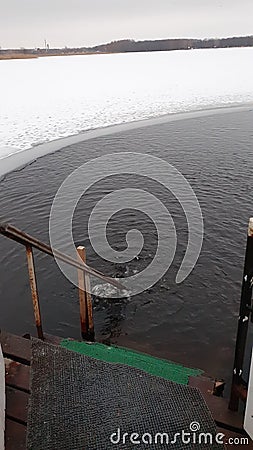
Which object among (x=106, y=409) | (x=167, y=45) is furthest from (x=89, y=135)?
(x=167, y=45)

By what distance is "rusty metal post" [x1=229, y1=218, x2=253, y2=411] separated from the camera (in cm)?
250

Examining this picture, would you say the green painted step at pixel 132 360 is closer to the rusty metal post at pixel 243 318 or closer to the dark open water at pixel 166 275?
the rusty metal post at pixel 243 318

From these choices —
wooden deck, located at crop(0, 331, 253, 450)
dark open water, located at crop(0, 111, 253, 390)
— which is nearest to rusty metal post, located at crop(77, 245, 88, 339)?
dark open water, located at crop(0, 111, 253, 390)

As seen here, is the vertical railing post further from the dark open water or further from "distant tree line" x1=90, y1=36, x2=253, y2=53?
"distant tree line" x1=90, y1=36, x2=253, y2=53

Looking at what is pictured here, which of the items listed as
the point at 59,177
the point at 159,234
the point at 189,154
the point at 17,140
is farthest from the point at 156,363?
the point at 17,140

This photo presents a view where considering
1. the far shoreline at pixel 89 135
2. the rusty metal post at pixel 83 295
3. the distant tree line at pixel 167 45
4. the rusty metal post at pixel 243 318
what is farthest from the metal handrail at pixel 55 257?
the distant tree line at pixel 167 45

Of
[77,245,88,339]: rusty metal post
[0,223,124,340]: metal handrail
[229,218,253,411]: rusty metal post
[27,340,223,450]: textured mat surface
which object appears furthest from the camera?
[77,245,88,339]: rusty metal post

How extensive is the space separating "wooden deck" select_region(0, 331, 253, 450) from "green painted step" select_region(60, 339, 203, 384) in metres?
0.31

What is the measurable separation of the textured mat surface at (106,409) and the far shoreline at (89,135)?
9.79 m

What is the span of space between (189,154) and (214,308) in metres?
8.45

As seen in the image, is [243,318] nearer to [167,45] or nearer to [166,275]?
[166,275]

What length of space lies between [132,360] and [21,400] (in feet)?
4.18

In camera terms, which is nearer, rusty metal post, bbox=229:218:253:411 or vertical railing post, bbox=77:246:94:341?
rusty metal post, bbox=229:218:253:411

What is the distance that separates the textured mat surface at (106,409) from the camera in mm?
2682
